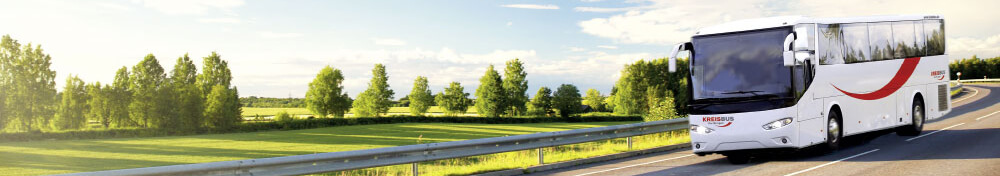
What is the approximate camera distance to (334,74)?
98.9 m

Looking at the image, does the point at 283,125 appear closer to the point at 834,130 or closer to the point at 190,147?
the point at 190,147

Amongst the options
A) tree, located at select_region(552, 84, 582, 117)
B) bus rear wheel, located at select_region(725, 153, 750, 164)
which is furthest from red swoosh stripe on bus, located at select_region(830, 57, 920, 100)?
tree, located at select_region(552, 84, 582, 117)

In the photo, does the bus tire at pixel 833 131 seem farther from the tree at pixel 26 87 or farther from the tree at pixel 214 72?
the tree at pixel 214 72

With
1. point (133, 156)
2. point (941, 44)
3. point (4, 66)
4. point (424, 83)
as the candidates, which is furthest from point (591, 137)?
point (424, 83)

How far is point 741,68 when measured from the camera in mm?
12156

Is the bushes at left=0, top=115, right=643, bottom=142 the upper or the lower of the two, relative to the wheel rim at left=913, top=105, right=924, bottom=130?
lower

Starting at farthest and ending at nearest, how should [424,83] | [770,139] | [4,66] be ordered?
[424,83], [4,66], [770,139]

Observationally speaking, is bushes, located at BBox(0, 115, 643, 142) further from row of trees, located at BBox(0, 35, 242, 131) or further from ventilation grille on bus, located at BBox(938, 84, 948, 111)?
ventilation grille on bus, located at BBox(938, 84, 948, 111)

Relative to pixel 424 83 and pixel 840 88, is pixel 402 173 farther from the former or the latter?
pixel 424 83

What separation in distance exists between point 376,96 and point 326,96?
9.67m

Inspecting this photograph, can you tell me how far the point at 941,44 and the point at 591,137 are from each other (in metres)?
10.1

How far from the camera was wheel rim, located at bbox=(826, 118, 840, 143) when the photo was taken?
13080 millimetres

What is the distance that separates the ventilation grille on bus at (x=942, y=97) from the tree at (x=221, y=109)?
7396 centimetres

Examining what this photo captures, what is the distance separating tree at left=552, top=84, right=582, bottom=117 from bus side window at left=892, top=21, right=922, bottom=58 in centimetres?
9762
